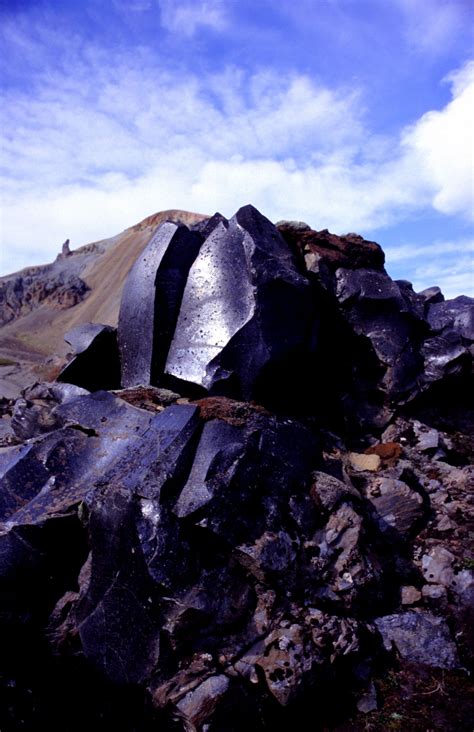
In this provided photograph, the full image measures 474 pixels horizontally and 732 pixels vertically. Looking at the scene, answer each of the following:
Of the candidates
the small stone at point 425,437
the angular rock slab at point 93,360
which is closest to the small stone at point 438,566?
the small stone at point 425,437

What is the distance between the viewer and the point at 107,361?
4906mm

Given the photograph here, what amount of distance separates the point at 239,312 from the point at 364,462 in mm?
1466

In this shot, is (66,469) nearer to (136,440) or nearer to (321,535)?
(136,440)

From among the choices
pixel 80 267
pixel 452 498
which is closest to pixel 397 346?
pixel 452 498

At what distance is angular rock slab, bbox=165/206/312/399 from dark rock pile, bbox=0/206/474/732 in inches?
0.6

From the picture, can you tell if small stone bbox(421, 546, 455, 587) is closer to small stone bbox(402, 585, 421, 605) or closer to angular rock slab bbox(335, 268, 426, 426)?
small stone bbox(402, 585, 421, 605)

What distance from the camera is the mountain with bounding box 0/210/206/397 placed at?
1983cm

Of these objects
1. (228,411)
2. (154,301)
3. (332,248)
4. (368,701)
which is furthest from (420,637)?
(332,248)

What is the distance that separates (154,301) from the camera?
4383mm

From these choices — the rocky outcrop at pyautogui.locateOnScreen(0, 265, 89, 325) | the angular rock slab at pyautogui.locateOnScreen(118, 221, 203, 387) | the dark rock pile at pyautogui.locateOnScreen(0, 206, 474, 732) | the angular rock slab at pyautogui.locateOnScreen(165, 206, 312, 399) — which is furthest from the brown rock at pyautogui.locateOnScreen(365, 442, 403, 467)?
the rocky outcrop at pyautogui.locateOnScreen(0, 265, 89, 325)

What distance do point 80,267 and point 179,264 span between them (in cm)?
2367

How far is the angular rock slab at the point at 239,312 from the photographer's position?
4074 mm

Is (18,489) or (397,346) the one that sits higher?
(397,346)

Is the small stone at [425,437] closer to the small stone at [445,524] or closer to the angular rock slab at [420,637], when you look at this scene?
the small stone at [445,524]
